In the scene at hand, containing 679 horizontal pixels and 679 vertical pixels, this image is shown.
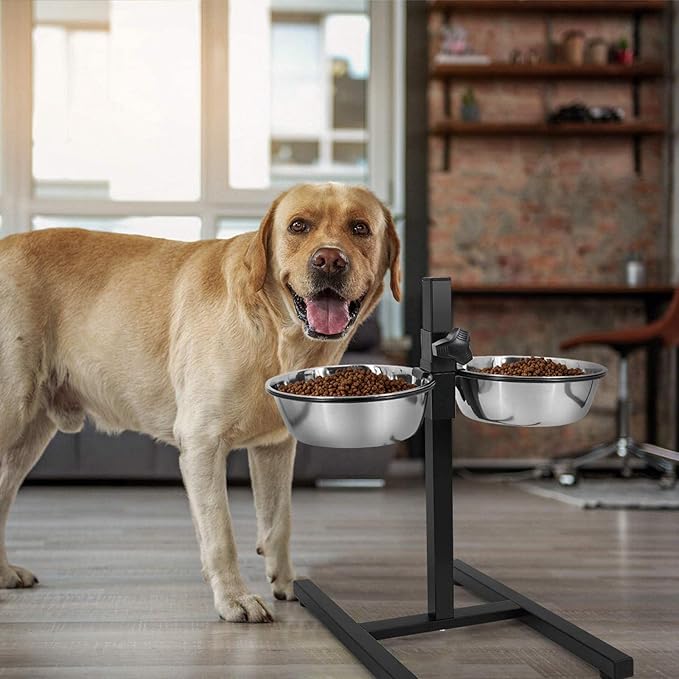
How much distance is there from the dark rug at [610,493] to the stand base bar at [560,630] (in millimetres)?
1450

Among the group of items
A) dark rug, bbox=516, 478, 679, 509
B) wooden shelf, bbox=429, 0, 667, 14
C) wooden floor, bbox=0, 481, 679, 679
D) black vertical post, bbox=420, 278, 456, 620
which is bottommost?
dark rug, bbox=516, 478, 679, 509

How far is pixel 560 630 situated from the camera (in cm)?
181

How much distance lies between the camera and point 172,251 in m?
2.21

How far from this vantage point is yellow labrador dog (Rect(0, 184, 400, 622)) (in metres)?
1.88

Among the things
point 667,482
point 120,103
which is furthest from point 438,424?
point 120,103

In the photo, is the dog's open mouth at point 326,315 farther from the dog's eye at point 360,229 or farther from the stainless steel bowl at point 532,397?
the stainless steel bowl at point 532,397

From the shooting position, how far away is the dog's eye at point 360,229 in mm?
1881

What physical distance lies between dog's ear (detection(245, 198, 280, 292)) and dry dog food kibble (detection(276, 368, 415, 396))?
0.30m

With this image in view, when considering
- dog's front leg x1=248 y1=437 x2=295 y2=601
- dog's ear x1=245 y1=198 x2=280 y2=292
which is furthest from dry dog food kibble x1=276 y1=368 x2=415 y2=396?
dog's front leg x1=248 y1=437 x2=295 y2=601

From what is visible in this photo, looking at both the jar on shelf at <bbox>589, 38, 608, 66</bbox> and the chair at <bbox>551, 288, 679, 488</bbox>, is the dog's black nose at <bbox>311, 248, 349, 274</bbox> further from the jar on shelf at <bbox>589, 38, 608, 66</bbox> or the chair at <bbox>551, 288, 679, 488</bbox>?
the jar on shelf at <bbox>589, 38, 608, 66</bbox>

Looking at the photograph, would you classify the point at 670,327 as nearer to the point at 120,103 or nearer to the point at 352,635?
the point at 352,635

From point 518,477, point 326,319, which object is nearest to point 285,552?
point 326,319

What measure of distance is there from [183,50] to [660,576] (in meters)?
4.06

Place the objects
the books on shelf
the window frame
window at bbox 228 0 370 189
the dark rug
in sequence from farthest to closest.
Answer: window at bbox 228 0 370 189 → the window frame → the books on shelf → the dark rug
